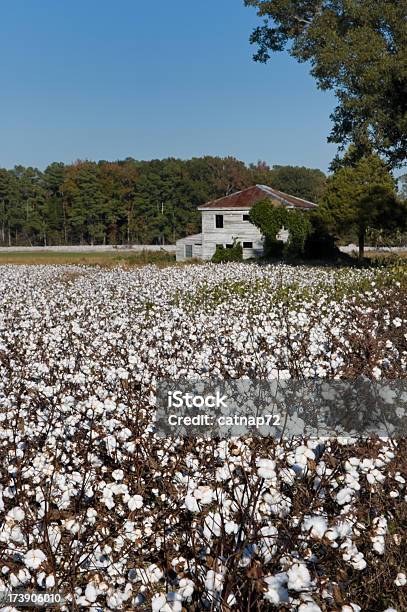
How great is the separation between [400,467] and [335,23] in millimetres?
27194

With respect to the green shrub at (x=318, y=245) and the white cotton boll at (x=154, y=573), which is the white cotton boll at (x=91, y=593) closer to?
the white cotton boll at (x=154, y=573)

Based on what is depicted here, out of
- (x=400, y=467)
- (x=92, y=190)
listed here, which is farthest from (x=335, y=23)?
(x=92, y=190)

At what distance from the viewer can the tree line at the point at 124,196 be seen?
99.5 meters

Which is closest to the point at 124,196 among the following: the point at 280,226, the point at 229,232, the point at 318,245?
the point at 229,232

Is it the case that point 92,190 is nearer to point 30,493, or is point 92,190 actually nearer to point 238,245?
point 238,245

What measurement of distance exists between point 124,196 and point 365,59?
82.1 metres

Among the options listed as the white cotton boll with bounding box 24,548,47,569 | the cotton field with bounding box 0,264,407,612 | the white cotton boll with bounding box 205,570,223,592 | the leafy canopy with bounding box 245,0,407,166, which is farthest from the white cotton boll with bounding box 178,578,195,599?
the leafy canopy with bounding box 245,0,407,166

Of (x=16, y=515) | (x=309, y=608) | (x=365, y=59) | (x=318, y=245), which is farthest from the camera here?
(x=318, y=245)

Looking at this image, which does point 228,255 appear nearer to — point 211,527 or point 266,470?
point 211,527

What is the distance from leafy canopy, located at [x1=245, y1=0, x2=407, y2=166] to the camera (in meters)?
24.1

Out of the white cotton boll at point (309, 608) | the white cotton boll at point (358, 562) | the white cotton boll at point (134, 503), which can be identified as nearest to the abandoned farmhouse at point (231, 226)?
the white cotton boll at point (134, 503)

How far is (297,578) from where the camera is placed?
236cm

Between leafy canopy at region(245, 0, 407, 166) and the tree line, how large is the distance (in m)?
71.3

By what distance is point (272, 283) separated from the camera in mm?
19969
